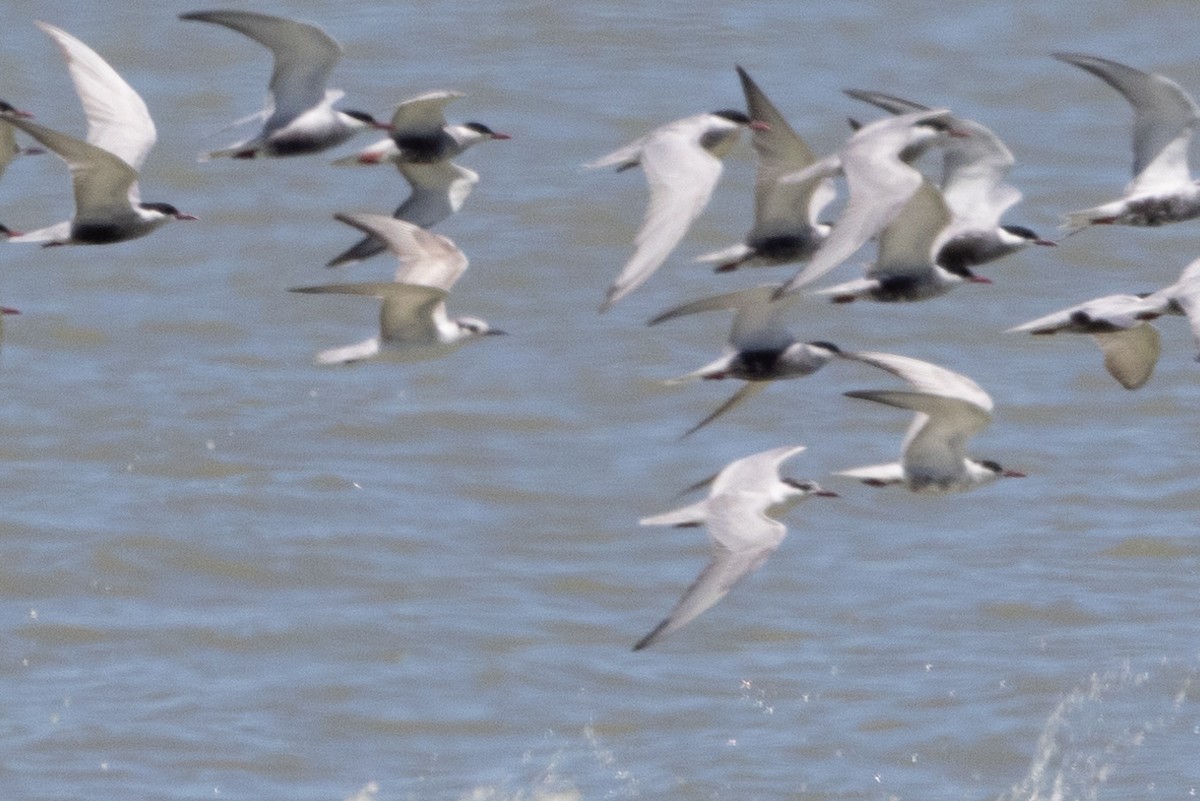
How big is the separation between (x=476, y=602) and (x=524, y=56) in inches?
432

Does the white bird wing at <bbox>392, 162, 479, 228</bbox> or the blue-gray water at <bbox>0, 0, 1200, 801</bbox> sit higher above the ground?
the white bird wing at <bbox>392, 162, 479, 228</bbox>

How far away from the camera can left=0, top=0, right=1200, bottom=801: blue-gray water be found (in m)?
18.0

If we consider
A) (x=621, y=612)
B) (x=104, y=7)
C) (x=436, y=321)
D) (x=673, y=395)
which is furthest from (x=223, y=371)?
(x=436, y=321)

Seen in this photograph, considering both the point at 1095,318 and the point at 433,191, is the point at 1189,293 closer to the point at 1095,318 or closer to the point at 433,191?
the point at 1095,318

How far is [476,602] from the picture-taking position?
811 inches

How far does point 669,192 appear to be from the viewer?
9695 mm

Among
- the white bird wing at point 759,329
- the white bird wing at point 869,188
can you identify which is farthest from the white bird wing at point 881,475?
the white bird wing at point 869,188

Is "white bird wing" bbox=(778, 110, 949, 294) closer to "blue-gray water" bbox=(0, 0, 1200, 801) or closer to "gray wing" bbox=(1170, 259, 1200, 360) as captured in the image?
"gray wing" bbox=(1170, 259, 1200, 360)

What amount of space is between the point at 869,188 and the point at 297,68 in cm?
283

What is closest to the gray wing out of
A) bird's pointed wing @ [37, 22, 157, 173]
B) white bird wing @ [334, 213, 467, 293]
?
white bird wing @ [334, 213, 467, 293]

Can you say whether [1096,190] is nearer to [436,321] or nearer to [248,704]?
[248,704]

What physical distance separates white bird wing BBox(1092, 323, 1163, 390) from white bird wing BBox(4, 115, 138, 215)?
4.13 m

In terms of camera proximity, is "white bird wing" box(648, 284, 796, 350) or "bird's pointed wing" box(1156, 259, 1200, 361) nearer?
"bird's pointed wing" box(1156, 259, 1200, 361)

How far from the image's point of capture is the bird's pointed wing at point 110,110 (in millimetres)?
11352
